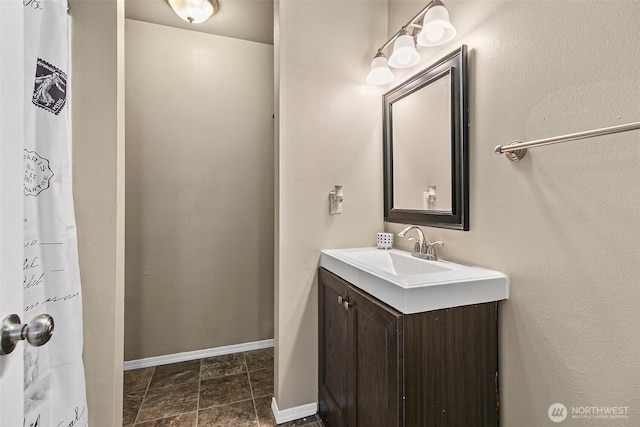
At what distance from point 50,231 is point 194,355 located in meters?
1.87

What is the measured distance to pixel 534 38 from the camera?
1021 millimetres

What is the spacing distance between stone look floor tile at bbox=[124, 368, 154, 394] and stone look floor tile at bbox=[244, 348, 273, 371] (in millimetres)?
700

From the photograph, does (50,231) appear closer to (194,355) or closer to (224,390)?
(224,390)

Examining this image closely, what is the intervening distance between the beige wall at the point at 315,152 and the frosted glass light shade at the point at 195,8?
1.85 feet

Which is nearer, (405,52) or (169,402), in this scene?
(405,52)

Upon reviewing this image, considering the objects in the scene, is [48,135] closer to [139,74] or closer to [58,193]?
[58,193]

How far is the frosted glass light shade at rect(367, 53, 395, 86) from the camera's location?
164cm

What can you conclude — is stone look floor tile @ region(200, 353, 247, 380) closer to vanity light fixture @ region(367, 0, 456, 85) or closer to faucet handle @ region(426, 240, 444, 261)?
faucet handle @ region(426, 240, 444, 261)

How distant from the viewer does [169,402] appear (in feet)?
5.93

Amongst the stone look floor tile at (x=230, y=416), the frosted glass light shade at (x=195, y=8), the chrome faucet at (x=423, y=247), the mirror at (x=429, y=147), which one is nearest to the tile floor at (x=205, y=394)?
the stone look floor tile at (x=230, y=416)

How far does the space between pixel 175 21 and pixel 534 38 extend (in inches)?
92.2

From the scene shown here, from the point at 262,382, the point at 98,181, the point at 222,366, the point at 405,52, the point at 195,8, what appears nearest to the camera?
the point at 98,181

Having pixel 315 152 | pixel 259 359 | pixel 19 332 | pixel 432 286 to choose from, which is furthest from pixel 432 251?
pixel 259 359

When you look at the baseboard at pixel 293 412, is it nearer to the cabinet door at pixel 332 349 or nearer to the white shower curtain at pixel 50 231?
the cabinet door at pixel 332 349
